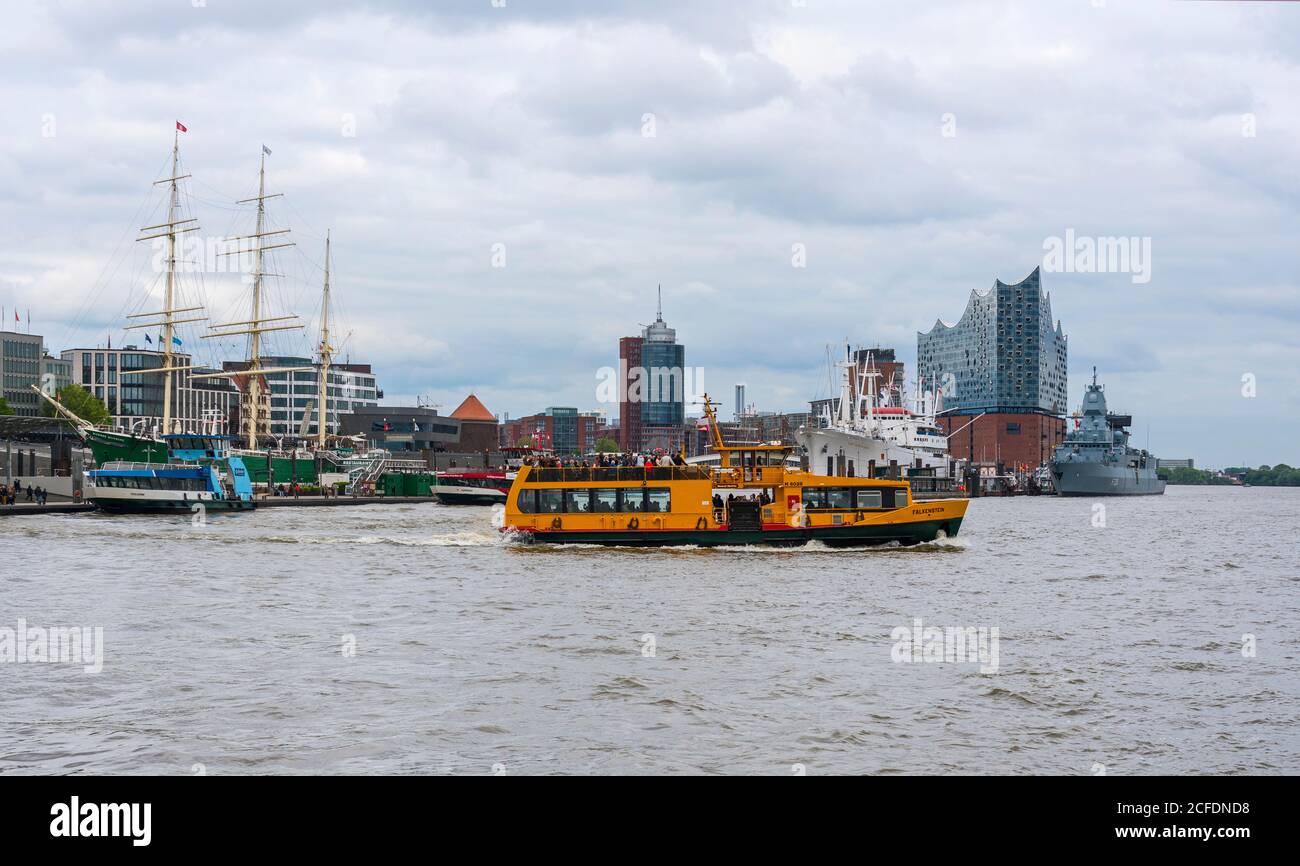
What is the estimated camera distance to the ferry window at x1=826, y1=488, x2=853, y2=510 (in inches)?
2020

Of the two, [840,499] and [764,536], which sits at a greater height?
[840,499]

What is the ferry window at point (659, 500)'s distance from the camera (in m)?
51.2

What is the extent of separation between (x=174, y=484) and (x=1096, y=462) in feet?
443

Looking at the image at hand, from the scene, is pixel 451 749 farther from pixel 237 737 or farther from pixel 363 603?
pixel 363 603

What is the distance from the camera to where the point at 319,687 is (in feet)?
68.6

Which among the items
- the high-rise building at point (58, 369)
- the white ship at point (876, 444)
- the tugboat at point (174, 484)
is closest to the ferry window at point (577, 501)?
the tugboat at point (174, 484)

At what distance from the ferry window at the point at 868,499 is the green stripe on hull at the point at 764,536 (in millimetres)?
1017

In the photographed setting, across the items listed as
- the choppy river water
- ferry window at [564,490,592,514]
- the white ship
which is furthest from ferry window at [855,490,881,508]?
the white ship

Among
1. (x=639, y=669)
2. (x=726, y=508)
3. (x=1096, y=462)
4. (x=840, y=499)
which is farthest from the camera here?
(x=1096, y=462)

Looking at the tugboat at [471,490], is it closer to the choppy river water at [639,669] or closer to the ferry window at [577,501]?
the ferry window at [577,501]

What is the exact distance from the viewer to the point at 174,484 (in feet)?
269

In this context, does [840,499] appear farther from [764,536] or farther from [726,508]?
[726,508]

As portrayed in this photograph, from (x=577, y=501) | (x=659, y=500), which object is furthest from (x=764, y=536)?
(x=577, y=501)

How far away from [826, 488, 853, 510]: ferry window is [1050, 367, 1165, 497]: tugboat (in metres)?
131
